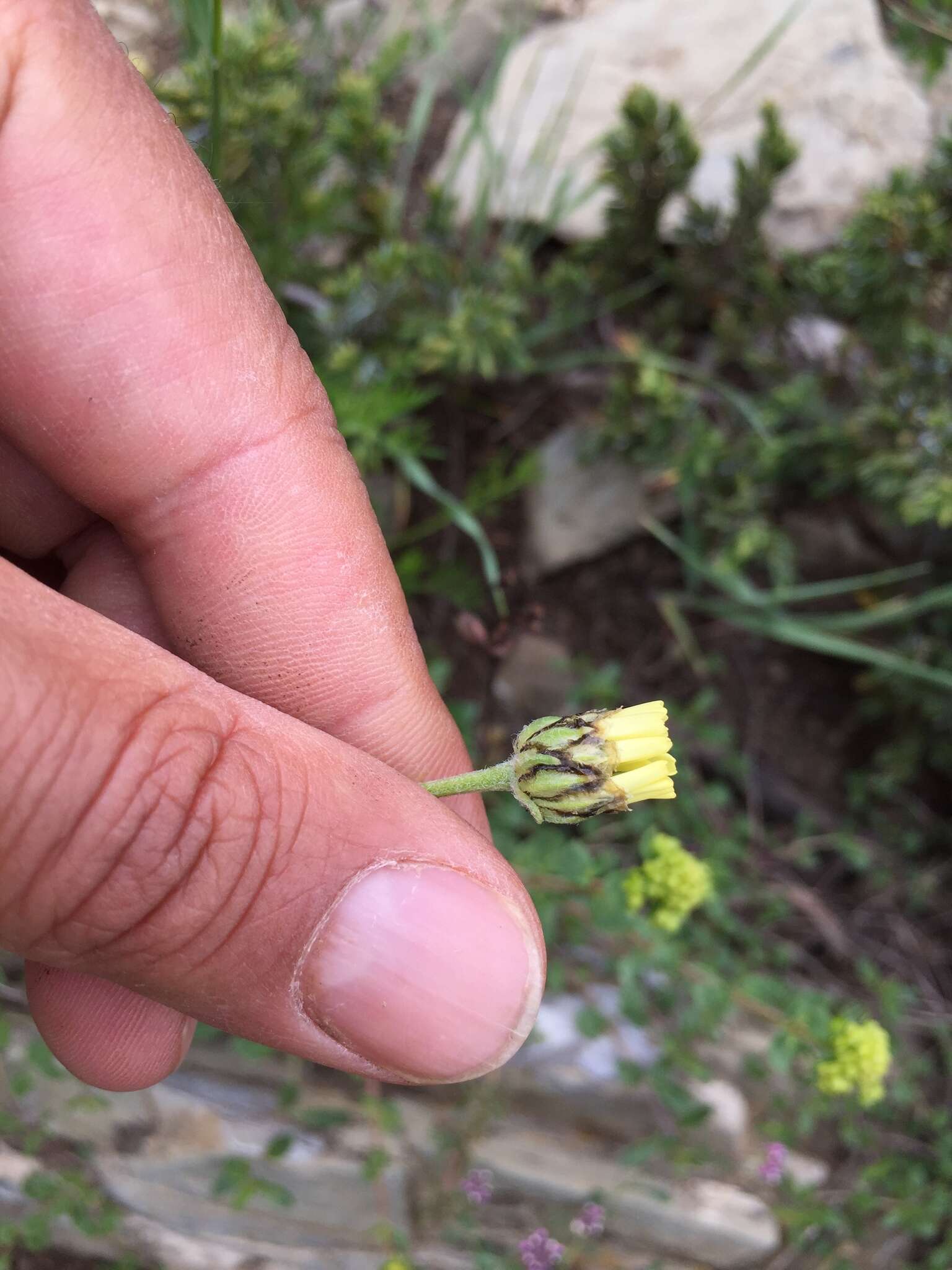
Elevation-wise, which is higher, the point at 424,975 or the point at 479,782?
the point at 479,782

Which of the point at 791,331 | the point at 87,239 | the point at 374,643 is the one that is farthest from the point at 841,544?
the point at 87,239

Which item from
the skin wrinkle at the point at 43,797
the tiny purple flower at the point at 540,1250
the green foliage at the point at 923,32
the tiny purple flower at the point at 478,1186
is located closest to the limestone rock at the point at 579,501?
the green foliage at the point at 923,32

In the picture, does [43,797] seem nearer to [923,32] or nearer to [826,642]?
[826,642]

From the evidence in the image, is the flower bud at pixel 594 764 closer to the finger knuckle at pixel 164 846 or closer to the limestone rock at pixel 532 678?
the finger knuckle at pixel 164 846

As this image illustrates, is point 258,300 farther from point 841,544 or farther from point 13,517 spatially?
point 841,544

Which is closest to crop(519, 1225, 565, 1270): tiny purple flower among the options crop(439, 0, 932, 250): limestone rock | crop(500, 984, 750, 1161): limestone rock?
crop(500, 984, 750, 1161): limestone rock

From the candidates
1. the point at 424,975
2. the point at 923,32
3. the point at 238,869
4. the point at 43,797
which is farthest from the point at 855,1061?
the point at 923,32
